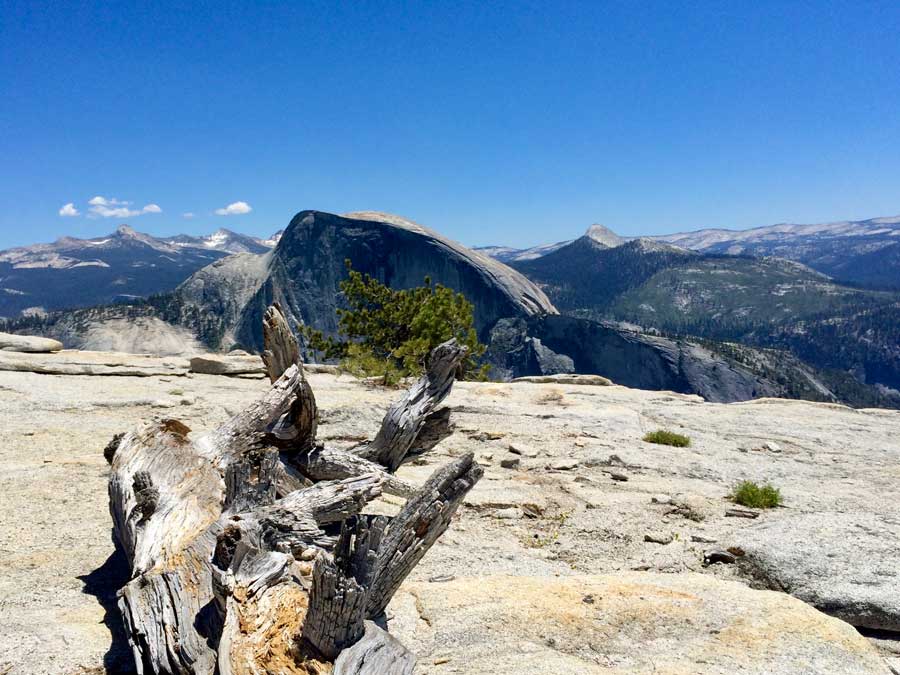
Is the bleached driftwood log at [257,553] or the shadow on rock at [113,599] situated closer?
the bleached driftwood log at [257,553]

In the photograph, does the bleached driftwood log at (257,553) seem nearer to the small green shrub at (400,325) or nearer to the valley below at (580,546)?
the valley below at (580,546)

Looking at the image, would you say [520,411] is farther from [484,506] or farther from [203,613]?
[203,613]

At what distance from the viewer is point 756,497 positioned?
11586 millimetres

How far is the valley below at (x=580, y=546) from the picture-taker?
6.09 m

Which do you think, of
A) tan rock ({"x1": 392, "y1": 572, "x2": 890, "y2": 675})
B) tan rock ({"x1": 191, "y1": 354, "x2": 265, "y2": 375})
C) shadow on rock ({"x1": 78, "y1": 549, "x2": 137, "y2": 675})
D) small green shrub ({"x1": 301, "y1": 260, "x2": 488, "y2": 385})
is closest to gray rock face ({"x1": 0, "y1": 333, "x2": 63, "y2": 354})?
tan rock ({"x1": 191, "y1": 354, "x2": 265, "y2": 375})

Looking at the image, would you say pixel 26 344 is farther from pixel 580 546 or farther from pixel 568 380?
pixel 568 380

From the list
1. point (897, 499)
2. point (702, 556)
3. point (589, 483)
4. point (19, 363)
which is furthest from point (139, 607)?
point (19, 363)

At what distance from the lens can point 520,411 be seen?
63.7 ft

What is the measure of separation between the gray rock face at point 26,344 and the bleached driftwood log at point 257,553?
872 inches

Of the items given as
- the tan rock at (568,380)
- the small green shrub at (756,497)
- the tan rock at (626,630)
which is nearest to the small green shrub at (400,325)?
the tan rock at (568,380)

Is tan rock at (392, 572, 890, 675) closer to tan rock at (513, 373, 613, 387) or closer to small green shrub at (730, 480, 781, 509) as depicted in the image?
small green shrub at (730, 480, 781, 509)

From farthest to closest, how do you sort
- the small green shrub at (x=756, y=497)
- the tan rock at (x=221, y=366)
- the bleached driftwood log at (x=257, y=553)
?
1. the tan rock at (x=221, y=366)
2. the small green shrub at (x=756, y=497)
3. the bleached driftwood log at (x=257, y=553)

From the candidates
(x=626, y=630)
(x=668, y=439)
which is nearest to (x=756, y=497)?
(x=668, y=439)

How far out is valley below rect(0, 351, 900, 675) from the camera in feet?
20.0
